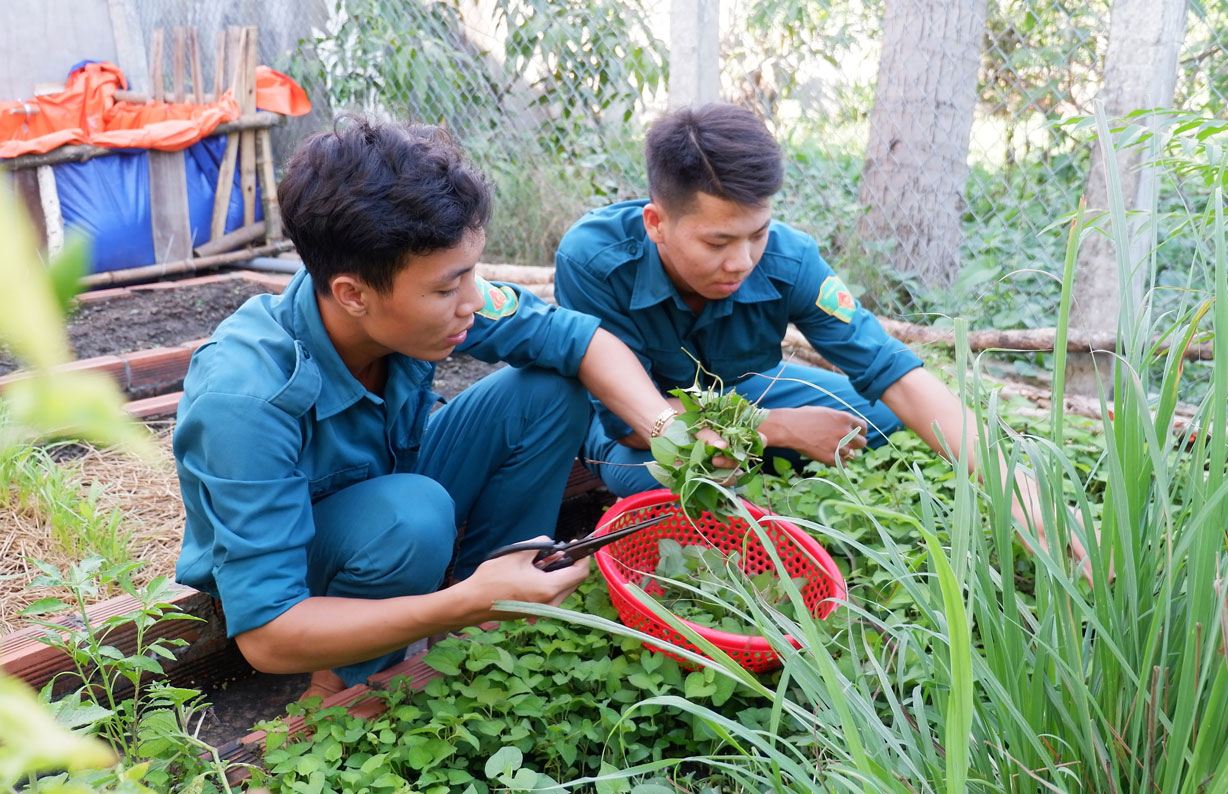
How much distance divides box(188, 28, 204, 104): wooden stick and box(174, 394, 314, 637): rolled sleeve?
17.6 feet

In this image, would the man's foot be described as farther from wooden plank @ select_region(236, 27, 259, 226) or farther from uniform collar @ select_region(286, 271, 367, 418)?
wooden plank @ select_region(236, 27, 259, 226)

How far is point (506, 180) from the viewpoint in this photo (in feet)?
17.0

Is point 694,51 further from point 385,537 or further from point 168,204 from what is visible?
point 168,204

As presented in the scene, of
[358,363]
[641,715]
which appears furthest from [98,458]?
[641,715]

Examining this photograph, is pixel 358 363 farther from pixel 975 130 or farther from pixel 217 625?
pixel 975 130

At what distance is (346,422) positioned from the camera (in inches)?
74.1

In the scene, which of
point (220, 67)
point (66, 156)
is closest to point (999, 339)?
point (66, 156)

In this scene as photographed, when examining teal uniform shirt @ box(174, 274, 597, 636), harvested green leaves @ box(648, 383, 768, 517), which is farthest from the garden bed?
harvested green leaves @ box(648, 383, 768, 517)

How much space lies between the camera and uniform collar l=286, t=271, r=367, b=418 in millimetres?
1766

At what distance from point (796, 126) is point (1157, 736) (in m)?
3.47

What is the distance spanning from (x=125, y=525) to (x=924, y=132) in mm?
3349

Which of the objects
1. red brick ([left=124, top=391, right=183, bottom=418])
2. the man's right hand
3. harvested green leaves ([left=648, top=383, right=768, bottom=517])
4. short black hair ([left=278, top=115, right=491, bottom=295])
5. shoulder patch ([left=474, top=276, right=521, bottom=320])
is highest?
short black hair ([left=278, top=115, right=491, bottom=295])

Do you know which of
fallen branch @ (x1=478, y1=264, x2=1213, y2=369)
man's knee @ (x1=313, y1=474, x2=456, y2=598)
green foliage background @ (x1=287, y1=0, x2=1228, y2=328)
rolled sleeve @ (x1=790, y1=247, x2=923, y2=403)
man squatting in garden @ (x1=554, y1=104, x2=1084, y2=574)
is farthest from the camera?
green foliage background @ (x1=287, y1=0, x2=1228, y2=328)

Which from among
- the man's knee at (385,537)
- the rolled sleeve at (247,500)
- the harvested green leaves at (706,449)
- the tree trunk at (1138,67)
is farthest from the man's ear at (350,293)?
the tree trunk at (1138,67)
